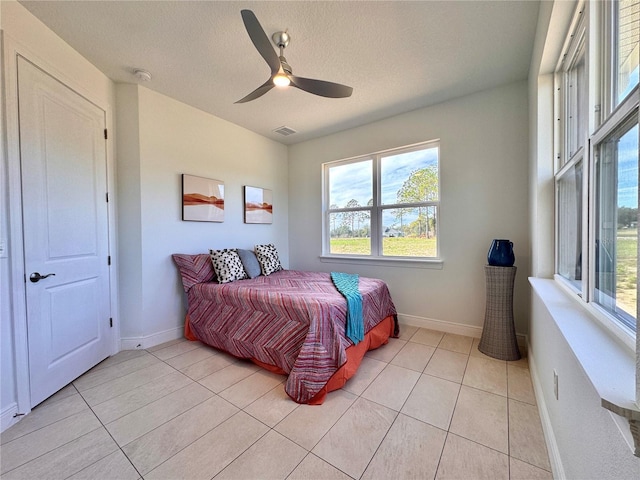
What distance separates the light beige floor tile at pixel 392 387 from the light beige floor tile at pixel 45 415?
1.99 meters

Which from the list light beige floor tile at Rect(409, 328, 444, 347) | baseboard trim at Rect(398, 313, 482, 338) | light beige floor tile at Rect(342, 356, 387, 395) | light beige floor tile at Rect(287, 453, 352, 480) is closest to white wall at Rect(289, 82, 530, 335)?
baseboard trim at Rect(398, 313, 482, 338)

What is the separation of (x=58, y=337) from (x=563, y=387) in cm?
320

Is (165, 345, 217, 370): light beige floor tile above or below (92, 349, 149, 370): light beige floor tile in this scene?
below

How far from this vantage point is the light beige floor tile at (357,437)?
1.30 meters

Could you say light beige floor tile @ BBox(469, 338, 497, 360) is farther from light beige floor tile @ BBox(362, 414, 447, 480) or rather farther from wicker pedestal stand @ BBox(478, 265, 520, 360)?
light beige floor tile @ BBox(362, 414, 447, 480)

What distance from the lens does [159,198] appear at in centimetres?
277

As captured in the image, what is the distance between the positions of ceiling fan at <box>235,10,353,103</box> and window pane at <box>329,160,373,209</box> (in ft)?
5.40

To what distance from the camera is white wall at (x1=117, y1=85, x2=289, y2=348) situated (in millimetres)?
2598

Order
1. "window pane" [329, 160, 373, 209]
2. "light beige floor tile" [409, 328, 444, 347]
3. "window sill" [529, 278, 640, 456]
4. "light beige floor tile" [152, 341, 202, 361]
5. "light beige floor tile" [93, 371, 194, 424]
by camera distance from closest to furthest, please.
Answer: "window sill" [529, 278, 640, 456] < "light beige floor tile" [93, 371, 194, 424] < "light beige floor tile" [152, 341, 202, 361] < "light beige floor tile" [409, 328, 444, 347] < "window pane" [329, 160, 373, 209]

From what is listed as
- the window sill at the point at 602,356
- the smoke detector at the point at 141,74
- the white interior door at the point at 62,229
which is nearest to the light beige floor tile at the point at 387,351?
the window sill at the point at 602,356

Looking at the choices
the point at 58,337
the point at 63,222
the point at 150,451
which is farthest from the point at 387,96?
the point at 58,337

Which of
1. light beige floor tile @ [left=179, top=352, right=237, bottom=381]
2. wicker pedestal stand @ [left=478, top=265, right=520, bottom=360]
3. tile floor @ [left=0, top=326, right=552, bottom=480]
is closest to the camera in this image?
tile floor @ [left=0, top=326, right=552, bottom=480]

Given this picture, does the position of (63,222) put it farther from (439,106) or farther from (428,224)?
(439,106)

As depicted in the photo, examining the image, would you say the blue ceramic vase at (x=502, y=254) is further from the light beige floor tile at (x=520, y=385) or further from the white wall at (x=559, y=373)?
the light beige floor tile at (x=520, y=385)
